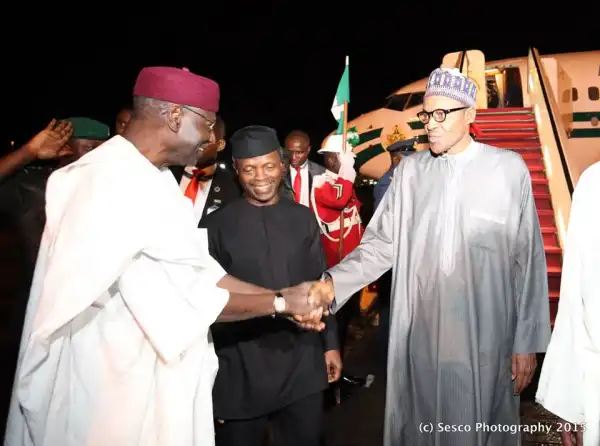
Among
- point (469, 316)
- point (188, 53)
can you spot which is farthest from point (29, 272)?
point (188, 53)

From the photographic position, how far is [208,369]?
92.3 inches

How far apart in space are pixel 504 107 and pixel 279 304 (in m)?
12.5

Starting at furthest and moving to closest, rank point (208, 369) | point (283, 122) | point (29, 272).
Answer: point (283, 122)
point (29, 272)
point (208, 369)

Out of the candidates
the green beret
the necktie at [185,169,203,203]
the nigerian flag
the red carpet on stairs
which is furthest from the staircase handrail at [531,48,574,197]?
the green beret

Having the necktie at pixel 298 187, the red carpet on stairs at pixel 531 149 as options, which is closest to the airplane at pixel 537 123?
the red carpet on stairs at pixel 531 149

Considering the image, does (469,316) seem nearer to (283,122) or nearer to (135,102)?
(135,102)

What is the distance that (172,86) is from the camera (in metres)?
2.35

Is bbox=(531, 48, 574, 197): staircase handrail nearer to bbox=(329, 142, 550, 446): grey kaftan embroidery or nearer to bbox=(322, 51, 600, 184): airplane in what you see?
bbox=(322, 51, 600, 184): airplane

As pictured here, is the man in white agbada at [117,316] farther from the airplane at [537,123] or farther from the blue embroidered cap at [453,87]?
the airplane at [537,123]

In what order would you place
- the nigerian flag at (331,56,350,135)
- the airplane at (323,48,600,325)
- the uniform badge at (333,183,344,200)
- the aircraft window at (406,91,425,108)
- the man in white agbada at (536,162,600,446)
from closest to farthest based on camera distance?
the man in white agbada at (536,162,600,446)
the uniform badge at (333,183,344,200)
the nigerian flag at (331,56,350,135)
the airplane at (323,48,600,325)
the aircraft window at (406,91,425,108)

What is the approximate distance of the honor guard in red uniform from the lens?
241 inches

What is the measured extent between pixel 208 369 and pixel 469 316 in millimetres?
1533

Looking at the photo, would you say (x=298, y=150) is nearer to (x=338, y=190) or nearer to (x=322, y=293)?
(x=338, y=190)

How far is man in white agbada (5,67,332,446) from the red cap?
212mm
